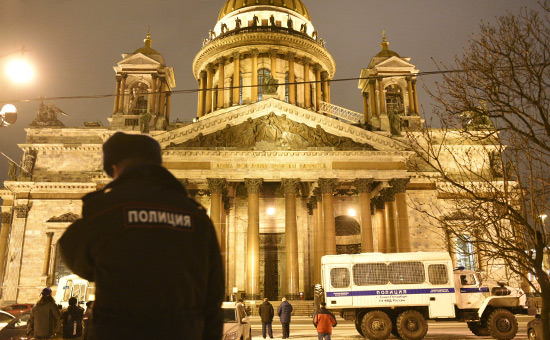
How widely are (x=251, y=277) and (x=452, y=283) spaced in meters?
14.4

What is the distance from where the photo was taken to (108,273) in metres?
2.22

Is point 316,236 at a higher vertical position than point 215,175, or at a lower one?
lower

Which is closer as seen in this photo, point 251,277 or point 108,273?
point 108,273

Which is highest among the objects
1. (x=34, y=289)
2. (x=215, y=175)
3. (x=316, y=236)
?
(x=215, y=175)

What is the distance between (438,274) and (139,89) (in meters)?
32.2

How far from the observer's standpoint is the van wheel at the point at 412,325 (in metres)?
16.4

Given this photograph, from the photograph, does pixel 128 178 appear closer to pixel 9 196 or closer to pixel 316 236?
pixel 316 236

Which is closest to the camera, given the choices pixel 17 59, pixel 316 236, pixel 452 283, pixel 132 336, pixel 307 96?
pixel 132 336

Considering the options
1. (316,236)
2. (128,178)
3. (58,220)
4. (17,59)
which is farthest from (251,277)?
(128,178)

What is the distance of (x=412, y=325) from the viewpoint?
1670cm

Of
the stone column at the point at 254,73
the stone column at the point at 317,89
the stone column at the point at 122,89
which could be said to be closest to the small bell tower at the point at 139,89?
the stone column at the point at 122,89

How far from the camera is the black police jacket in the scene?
85.8 inches

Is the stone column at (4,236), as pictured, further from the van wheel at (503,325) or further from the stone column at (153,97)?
the van wheel at (503,325)

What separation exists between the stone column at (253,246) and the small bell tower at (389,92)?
14.6 m
